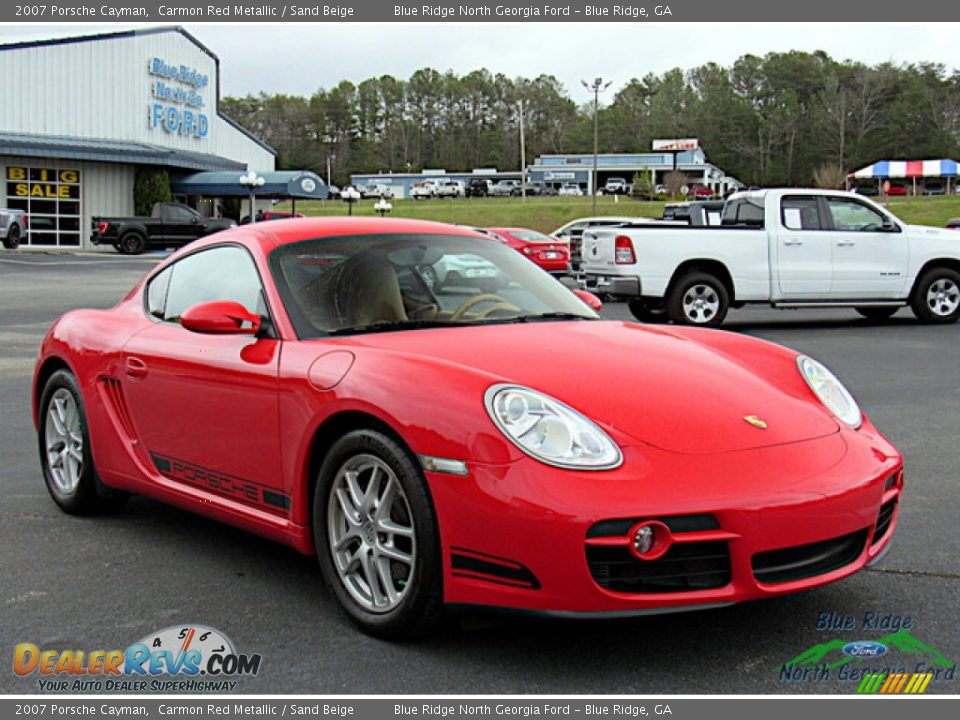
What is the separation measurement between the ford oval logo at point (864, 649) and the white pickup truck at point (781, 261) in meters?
12.0

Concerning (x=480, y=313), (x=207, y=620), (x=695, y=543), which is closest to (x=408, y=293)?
(x=480, y=313)

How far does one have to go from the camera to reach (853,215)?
634 inches

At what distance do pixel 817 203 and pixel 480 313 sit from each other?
12618mm

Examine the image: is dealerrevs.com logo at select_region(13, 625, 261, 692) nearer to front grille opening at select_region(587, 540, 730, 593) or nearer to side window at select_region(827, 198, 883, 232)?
front grille opening at select_region(587, 540, 730, 593)

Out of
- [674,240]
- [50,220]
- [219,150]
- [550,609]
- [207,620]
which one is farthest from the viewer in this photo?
[219,150]

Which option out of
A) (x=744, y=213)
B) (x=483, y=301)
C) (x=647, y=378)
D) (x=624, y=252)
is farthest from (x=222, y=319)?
(x=744, y=213)

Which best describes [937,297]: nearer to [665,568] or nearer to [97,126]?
[665,568]

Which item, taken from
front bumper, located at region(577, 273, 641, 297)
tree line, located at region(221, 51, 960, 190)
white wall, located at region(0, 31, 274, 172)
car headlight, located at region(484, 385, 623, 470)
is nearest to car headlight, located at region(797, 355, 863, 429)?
car headlight, located at region(484, 385, 623, 470)

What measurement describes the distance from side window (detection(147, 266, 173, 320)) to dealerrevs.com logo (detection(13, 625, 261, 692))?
1835 millimetres

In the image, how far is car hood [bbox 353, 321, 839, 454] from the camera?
11.6ft

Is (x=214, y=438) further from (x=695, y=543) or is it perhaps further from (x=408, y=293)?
(x=695, y=543)

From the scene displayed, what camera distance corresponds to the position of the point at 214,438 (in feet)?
14.5

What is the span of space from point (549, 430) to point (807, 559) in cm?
89

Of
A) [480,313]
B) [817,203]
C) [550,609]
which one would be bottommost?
[550,609]
